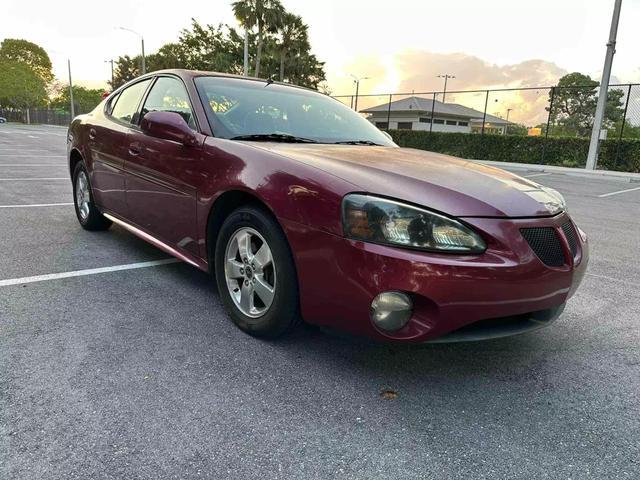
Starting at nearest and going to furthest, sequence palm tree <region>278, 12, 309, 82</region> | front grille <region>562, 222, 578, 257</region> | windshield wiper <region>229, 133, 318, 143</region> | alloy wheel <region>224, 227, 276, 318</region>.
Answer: front grille <region>562, 222, 578, 257</region> → alloy wheel <region>224, 227, 276, 318</region> → windshield wiper <region>229, 133, 318, 143</region> → palm tree <region>278, 12, 309, 82</region>

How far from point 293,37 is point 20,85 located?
143 ft

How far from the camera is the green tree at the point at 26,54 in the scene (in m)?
78.9

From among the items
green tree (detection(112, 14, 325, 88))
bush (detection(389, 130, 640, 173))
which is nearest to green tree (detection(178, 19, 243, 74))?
green tree (detection(112, 14, 325, 88))

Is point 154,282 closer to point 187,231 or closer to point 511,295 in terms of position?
point 187,231

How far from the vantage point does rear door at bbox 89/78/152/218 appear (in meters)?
3.92

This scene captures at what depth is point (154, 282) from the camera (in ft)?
11.9

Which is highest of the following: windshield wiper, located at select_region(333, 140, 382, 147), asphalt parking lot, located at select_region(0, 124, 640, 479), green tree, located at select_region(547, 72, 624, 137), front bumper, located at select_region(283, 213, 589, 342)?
green tree, located at select_region(547, 72, 624, 137)

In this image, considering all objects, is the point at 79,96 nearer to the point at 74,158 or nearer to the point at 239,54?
the point at 239,54

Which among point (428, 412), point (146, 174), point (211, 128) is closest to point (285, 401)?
point (428, 412)

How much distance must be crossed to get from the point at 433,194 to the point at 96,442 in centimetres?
168

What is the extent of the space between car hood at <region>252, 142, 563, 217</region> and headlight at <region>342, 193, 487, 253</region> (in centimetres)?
5

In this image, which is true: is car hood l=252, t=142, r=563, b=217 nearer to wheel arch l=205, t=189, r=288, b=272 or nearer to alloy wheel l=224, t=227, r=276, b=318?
wheel arch l=205, t=189, r=288, b=272

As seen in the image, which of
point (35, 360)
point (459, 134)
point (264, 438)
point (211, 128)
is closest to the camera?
point (264, 438)

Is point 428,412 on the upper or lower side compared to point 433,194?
lower
